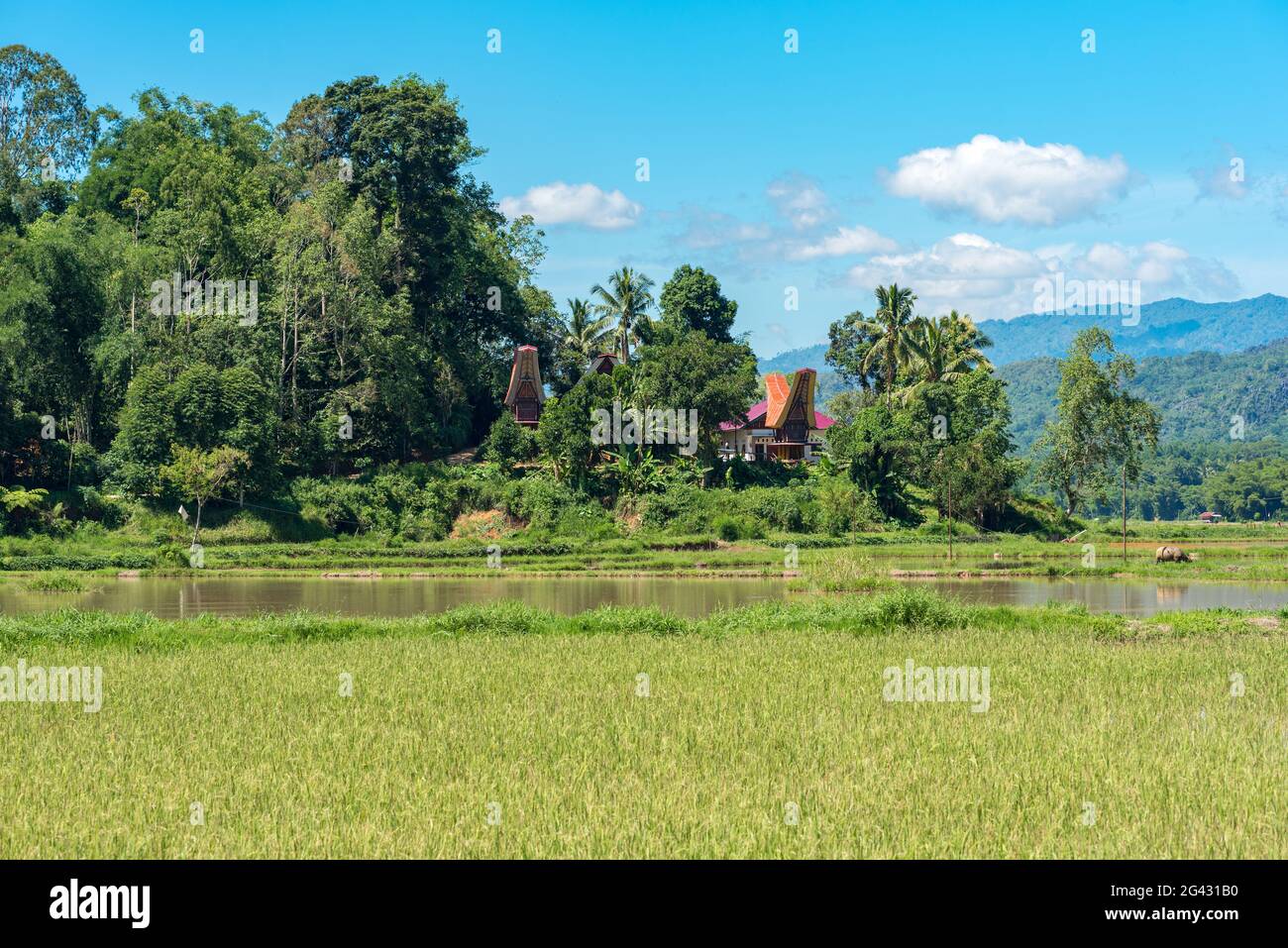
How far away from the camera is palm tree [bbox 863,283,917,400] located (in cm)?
5506

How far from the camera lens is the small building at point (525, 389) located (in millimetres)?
50938

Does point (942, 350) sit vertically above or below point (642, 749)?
above

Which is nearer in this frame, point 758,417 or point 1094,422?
point 1094,422

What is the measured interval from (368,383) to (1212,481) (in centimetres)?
7610

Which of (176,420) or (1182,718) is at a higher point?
(176,420)

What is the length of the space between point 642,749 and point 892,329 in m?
45.9

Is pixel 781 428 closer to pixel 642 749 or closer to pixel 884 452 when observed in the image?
pixel 884 452

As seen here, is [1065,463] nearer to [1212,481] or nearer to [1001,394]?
[1001,394]

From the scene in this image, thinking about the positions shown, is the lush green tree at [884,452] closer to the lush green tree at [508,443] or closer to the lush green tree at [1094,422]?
the lush green tree at [1094,422]

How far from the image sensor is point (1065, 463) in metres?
49.3

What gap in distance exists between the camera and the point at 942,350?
5453 cm

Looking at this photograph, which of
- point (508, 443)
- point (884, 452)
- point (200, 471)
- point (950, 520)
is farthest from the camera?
point (508, 443)

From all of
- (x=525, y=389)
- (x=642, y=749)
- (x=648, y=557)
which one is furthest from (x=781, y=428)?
(x=642, y=749)
